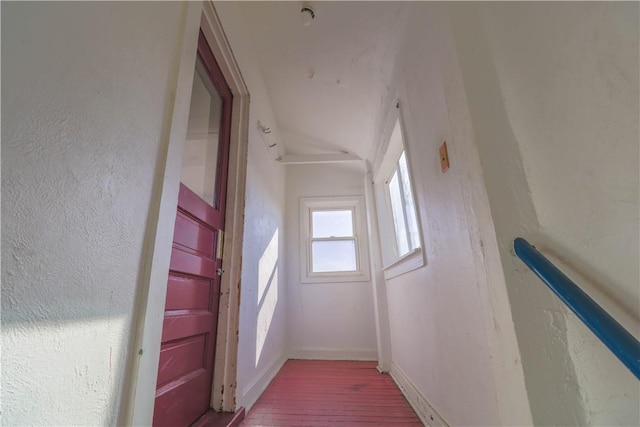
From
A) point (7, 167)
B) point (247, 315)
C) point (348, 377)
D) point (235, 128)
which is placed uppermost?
point (235, 128)

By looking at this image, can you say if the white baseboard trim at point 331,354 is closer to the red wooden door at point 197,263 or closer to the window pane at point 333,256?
the window pane at point 333,256

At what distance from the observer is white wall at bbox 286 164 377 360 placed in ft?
10.2

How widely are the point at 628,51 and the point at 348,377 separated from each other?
2.67 metres

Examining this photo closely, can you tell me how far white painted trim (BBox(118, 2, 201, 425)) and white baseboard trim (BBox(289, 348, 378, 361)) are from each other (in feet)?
8.45

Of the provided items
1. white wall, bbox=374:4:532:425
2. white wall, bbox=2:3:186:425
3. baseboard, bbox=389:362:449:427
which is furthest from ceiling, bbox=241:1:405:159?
baseboard, bbox=389:362:449:427

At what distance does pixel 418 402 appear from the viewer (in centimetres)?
166

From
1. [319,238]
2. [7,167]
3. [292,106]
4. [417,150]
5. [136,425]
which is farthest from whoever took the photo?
[319,238]

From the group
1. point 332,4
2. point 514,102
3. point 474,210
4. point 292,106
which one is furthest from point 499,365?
point 292,106

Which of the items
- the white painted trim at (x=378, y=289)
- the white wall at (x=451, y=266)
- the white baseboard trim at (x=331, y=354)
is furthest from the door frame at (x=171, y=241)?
the white baseboard trim at (x=331, y=354)

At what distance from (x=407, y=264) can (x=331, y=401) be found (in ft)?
3.67

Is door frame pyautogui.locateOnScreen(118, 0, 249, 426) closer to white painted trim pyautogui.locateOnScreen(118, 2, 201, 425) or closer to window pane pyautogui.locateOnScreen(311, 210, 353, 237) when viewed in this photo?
white painted trim pyautogui.locateOnScreen(118, 2, 201, 425)

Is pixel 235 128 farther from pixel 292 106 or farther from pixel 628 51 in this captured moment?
pixel 628 51

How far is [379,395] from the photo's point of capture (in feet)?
6.46

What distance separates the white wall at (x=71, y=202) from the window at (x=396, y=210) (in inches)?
→ 58.7
